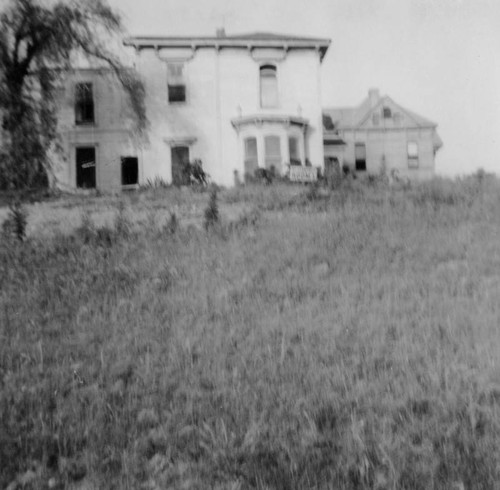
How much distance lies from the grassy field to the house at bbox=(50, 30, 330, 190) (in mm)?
13846

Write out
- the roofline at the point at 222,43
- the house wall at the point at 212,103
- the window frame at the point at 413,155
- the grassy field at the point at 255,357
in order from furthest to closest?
1. the window frame at the point at 413,155
2. the house wall at the point at 212,103
3. the roofline at the point at 222,43
4. the grassy field at the point at 255,357

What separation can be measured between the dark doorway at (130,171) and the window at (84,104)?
228 cm

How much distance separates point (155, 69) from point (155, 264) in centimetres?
1701

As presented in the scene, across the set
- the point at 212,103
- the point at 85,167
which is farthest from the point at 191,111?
the point at 85,167

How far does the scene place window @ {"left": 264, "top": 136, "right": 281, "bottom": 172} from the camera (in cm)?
2152

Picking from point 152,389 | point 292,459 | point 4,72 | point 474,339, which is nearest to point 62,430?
point 152,389

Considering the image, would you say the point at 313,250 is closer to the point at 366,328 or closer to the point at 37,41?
the point at 366,328

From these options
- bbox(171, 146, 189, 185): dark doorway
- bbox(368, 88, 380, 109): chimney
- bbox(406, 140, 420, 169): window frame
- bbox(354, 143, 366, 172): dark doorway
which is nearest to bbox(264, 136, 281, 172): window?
bbox(171, 146, 189, 185): dark doorway

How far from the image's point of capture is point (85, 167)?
21.9 m

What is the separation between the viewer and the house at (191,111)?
21.7 meters

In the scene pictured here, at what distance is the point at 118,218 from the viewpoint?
342 inches

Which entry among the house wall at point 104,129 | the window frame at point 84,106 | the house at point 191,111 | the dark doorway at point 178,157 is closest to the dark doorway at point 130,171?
the house at point 191,111

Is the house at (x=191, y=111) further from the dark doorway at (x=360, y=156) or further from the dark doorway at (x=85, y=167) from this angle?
the dark doorway at (x=360, y=156)

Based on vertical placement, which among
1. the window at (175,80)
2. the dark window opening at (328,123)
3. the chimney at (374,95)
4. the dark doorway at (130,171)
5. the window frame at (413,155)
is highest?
the chimney at (374,95)
